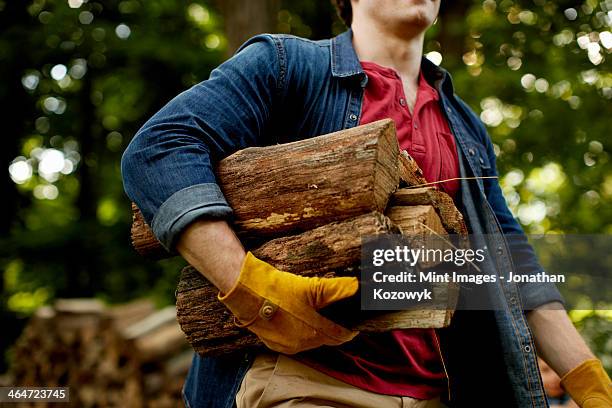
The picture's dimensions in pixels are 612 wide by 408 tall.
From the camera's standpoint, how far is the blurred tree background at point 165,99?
5.86m

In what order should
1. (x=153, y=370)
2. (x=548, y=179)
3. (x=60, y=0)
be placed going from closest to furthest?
(x=153, y=370), (x=60, y=0), (x=548, y=179)

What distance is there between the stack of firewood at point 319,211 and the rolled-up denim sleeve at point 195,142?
86 millimetres

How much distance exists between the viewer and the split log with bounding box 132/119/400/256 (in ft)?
5.11

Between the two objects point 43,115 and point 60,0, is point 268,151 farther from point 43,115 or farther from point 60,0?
point 43,115

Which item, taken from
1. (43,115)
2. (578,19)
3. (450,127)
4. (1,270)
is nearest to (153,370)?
(450,127)

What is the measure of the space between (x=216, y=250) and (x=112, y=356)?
156 inches

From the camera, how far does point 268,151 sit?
1.71m

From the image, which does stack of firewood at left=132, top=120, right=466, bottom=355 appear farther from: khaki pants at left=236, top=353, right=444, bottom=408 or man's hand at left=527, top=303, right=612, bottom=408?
man's hand at left=527, top=303, right=612, bottom=408

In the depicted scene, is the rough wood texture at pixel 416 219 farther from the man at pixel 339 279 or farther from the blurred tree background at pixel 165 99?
the blurred tree background at pixel 165 99

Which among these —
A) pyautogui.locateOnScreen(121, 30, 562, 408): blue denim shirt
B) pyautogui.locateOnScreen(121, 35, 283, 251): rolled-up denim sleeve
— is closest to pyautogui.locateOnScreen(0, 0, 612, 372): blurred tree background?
pyautogui.locateOnScreen(121, 30, 562, 408): blue denim shirt

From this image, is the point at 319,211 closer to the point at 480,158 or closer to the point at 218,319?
the point at 218,319

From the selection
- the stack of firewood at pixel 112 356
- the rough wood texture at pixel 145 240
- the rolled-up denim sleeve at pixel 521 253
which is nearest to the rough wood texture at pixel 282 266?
the rough wood texture at pixel 145 240

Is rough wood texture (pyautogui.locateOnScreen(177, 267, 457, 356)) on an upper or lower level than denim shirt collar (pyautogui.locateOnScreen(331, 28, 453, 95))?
lower

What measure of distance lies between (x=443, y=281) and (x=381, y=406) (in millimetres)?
383
